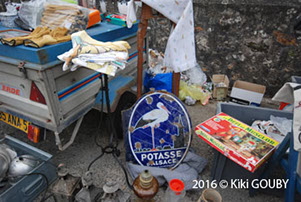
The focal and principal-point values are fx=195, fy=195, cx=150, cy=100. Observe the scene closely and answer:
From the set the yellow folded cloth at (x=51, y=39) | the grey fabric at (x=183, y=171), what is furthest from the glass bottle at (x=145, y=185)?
the yellow folded cloth at (x=51, y=39)

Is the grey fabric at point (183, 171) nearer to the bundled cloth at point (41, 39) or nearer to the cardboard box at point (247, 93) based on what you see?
the bundled cloth at point (41, 39)

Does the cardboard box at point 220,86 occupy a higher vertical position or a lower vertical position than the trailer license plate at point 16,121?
lower

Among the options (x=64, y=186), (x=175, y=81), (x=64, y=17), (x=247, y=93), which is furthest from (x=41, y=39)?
(x=247, y=93)

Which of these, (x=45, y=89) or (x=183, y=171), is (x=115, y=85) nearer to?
(x=45, y=89)

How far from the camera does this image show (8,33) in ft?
7.39

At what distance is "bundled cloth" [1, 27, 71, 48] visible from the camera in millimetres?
1811

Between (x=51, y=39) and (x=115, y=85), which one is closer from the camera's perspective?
(x=51, y=39)

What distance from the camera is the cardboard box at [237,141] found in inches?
73.7

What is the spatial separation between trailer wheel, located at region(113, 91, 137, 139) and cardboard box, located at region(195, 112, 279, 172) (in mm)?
1176

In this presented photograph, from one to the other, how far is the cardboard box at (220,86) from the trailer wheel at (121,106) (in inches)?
79.3

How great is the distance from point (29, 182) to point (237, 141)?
2.25 metres

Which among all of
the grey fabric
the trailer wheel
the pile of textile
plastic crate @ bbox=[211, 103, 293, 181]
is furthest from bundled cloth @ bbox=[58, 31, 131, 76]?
plastic crate @ bbox=[211, 103, 293, 181]

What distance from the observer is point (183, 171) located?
245 centimetres

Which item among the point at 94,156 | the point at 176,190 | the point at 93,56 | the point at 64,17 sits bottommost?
the point at 94,156
